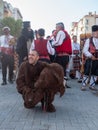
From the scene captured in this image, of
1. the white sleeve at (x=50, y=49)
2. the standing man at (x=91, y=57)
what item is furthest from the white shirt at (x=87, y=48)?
the white sleeve at (x=50, y=49)

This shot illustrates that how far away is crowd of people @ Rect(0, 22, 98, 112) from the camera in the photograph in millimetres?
9227

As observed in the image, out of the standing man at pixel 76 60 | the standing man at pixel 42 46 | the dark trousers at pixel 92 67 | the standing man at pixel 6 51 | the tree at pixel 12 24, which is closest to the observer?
the standing man at pixel 42 46

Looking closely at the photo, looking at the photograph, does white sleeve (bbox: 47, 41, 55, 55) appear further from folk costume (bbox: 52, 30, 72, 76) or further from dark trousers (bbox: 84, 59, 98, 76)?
dark trousers (bbox: 84, 59, 98, 76)

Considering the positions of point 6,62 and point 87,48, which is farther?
point 6,62

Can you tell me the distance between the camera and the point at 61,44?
1358cm

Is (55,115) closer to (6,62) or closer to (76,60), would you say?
(6,62)

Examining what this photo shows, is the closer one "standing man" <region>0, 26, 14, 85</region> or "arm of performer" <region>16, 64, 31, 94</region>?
"arm of performer" <region>16, 64, 31, 94</region>

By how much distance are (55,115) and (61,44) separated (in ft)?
16.0

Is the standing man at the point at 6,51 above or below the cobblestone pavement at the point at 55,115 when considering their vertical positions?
above

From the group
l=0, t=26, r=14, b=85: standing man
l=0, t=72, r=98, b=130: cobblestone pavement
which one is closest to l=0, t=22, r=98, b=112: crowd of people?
l=0, t=26, r=14, b=85: standing man

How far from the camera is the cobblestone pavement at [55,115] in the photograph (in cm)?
779

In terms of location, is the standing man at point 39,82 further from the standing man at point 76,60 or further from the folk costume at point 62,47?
the standing man at point 76,60

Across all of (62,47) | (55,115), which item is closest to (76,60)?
(62,47)

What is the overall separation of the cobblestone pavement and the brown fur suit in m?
0.26
